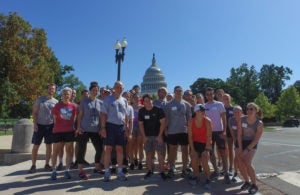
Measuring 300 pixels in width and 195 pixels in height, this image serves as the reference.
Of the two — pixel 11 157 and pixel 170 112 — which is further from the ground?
pixel 170 112

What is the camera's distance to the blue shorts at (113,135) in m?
6.52

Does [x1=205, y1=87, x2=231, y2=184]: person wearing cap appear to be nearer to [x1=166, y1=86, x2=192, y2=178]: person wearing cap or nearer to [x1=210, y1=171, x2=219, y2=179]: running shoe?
[x1=210, y1=171, x2=219, y2=179]: running shoe

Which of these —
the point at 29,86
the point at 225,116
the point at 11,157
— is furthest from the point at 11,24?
the point at 225,116

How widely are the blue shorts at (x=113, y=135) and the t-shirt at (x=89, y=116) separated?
45 cm

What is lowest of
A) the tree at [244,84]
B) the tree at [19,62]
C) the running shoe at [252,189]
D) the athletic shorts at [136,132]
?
the running shoe at [252,189]

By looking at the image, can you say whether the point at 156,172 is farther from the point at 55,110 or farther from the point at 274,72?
the point at 274,72

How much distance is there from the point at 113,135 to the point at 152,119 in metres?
0.90

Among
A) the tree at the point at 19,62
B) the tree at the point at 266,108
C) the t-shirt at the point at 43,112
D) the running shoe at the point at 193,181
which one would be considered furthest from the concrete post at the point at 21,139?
the tree at the point at 266,108

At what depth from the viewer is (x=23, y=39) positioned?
2803 cm

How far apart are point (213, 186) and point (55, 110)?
11.6 feet

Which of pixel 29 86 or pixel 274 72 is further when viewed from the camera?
pixel 274 72

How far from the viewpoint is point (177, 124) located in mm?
6969

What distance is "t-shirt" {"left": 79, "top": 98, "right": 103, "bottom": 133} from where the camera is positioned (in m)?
6.81

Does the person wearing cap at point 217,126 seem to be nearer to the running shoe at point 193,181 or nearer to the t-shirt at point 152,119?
the running shoe at point 193,181
